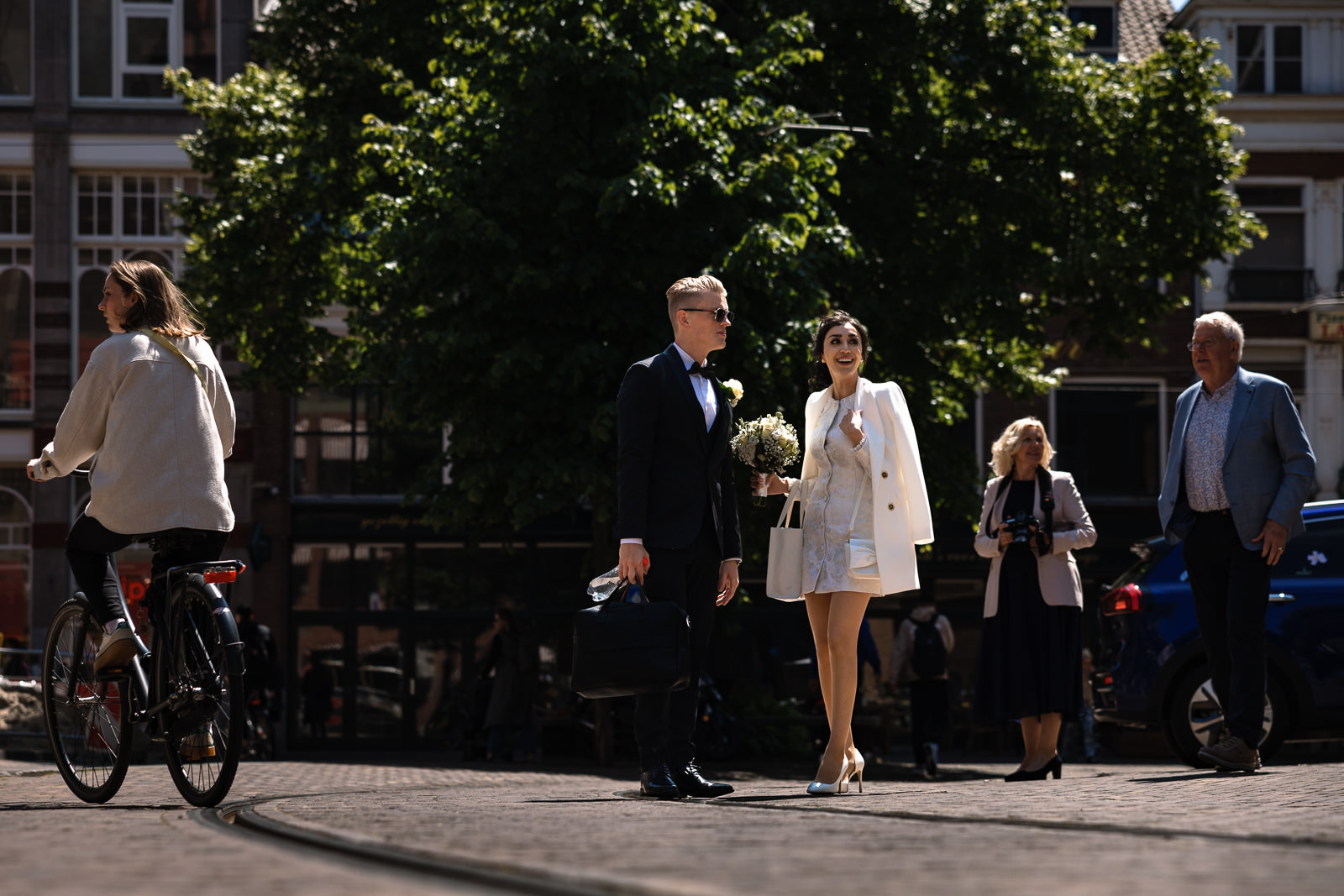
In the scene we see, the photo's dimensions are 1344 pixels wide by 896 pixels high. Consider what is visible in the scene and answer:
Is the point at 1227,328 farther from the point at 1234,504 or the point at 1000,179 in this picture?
the point at 1000,179

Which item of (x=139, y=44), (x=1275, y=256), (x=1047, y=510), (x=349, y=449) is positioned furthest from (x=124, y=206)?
(x=1047, y=510)

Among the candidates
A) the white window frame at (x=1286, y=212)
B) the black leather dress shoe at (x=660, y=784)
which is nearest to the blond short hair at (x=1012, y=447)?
the black leather dress shoe at (x=660, y=784)

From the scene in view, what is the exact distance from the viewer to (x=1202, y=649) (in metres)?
9.62

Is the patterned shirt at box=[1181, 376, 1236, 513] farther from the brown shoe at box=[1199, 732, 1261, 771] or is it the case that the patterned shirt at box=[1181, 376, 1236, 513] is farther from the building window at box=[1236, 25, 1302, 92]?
the building window at box=[1236, 25, 1302, 92]

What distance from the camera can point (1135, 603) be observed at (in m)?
9.90

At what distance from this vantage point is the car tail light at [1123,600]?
32.5 ft

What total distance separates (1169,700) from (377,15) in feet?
44.0

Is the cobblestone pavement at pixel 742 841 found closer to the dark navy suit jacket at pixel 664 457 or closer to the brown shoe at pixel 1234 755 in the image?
the brown shoe at pixel 1234 755

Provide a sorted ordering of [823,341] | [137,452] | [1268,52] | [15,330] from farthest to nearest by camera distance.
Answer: [1268,52]
[15,330]
[823,341]
[137,452]

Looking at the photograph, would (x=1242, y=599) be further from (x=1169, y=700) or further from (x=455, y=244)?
(x=455, y=244)

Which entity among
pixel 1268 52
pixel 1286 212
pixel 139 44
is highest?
pixel 1268 52

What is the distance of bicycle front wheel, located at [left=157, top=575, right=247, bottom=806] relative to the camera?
5.59 m

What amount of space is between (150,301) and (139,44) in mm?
23193

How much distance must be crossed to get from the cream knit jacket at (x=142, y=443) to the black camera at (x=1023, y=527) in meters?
4.63
